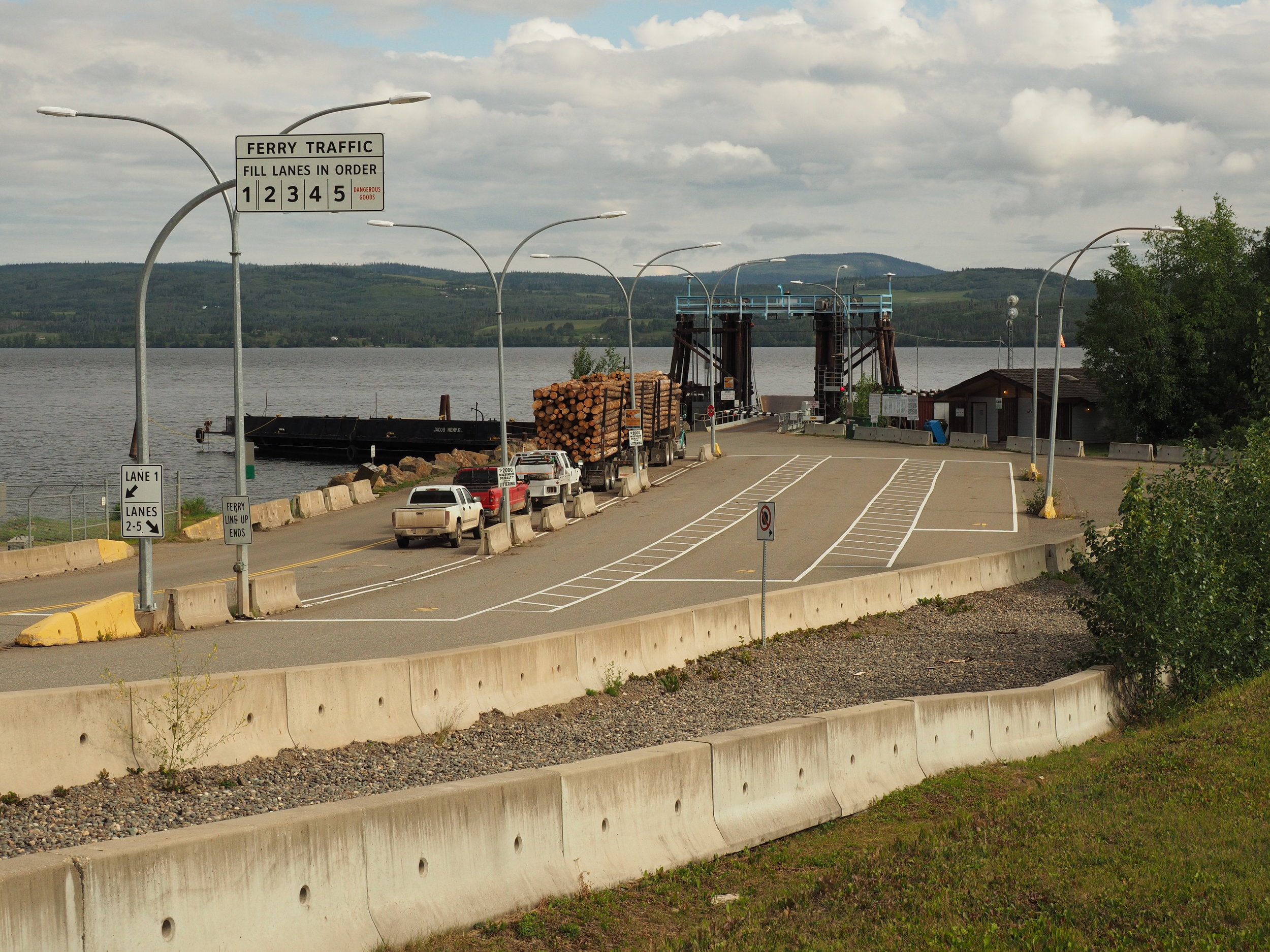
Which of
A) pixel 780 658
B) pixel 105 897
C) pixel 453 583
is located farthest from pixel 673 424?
pixel 105 897

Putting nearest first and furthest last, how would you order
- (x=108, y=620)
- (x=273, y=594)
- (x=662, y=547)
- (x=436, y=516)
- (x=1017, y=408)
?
1. (x=108, y=620)
2. (x=273, y=594)
3. (x=436, y=516)
4. (x=662, y=547)
5. (x=1017, y=408)

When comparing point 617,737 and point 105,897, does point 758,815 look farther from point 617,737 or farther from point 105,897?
point 105,897

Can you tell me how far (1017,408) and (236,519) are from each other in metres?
→ 53.6

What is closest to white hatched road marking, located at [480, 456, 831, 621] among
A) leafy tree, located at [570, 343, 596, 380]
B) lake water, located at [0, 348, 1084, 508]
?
lake water, located at [0, 348, 1084, 508]

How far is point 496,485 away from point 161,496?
62.9 ft

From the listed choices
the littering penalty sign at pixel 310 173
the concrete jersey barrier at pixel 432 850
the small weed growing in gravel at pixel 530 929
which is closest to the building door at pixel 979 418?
the littering penalty sign at pixel 310 173

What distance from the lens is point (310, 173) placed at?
18062 mm

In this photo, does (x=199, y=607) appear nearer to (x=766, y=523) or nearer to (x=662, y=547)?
(x=766, y=523)

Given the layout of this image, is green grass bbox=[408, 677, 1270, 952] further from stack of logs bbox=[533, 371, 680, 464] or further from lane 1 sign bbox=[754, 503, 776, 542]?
stack of logs bbox=[533, 371, 680, 464]

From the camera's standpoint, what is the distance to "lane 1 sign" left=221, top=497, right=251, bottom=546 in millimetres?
21359

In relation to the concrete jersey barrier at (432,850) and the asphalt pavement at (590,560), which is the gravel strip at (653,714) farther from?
the asphalt pavement at (590,560)

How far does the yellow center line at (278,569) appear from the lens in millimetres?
23016

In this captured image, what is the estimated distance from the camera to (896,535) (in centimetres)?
3594

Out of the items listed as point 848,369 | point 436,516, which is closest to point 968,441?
point 848,369
